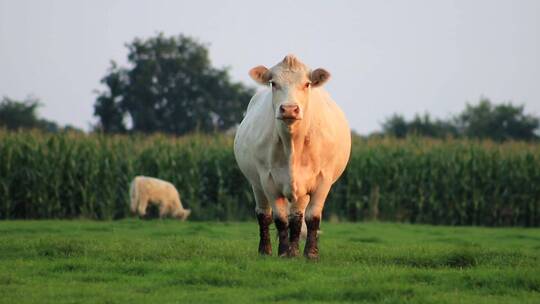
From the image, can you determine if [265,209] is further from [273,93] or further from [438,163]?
[438,163]

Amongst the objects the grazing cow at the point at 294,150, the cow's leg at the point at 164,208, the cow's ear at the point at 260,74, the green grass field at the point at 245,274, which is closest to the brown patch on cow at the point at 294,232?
the grazing cow at the point at 294,150

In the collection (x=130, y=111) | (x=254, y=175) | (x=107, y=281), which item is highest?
(x=130, y=111)

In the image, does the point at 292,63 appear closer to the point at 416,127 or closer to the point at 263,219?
the point at 263,219

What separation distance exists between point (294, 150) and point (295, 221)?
0.98 meters

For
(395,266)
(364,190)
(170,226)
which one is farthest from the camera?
(364,190)

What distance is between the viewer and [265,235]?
12836mm

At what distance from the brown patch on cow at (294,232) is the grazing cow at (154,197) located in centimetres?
1436

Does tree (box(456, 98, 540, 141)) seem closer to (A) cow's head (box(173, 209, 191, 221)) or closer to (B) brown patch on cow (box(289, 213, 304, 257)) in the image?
(A) cow's head (box(173, 209, 191, 221))

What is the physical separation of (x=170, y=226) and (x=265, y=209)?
8.56 metres

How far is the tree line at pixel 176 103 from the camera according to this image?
65.2 metres

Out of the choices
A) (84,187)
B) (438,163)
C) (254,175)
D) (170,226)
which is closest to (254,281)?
(254,175)

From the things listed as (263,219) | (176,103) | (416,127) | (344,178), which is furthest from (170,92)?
(263,219)

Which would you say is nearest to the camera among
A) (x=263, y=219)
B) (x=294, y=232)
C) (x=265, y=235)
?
(x=294, y=232)

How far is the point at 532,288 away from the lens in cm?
924
